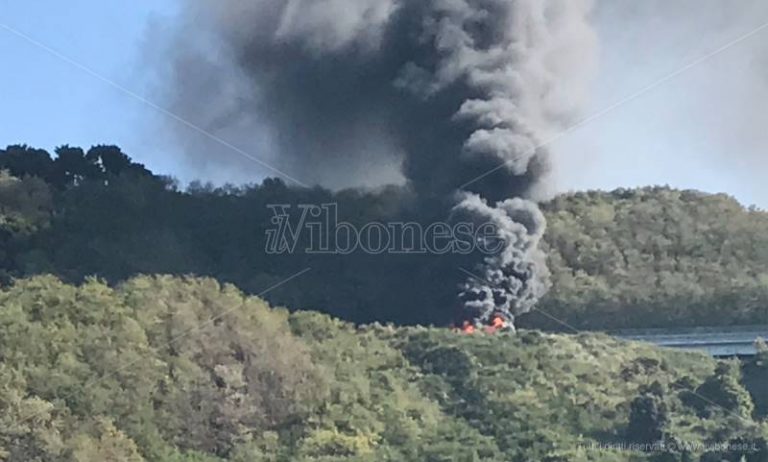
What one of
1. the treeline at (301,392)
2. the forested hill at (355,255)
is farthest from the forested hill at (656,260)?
the treeline at (301,392)

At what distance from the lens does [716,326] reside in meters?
72.5

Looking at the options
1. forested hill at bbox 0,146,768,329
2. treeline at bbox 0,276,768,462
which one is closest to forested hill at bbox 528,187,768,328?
forested hill at bbox 0,146,768,329

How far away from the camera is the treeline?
179 ft

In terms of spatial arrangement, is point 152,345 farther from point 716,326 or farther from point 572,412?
point 716,326

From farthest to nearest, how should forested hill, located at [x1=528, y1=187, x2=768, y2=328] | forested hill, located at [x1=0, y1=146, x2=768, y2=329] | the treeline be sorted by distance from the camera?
forested hill, located at [x1=528, y1=187, x2=768, y2=328] → forested hill, located at [x1=0, y1=146, x2=768, y2=329] → the treeline

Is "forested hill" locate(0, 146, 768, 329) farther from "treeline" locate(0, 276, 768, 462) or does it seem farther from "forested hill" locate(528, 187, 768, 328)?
"treeline" locate(0, 276, 768, 462)

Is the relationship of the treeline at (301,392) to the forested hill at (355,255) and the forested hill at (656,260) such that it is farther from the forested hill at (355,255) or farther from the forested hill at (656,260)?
the forested hill at (656,260)

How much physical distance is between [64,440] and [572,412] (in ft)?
47.7

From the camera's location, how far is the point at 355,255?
77.4 metres

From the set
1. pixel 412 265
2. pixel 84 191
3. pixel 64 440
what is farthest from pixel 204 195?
pixel 64 440

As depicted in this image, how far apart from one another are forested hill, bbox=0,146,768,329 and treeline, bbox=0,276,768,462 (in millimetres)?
8505

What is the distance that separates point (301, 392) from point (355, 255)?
1983 cm

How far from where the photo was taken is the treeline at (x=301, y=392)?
54.4 metres

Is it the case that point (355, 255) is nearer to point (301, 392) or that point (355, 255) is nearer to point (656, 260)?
point (656, 260)
